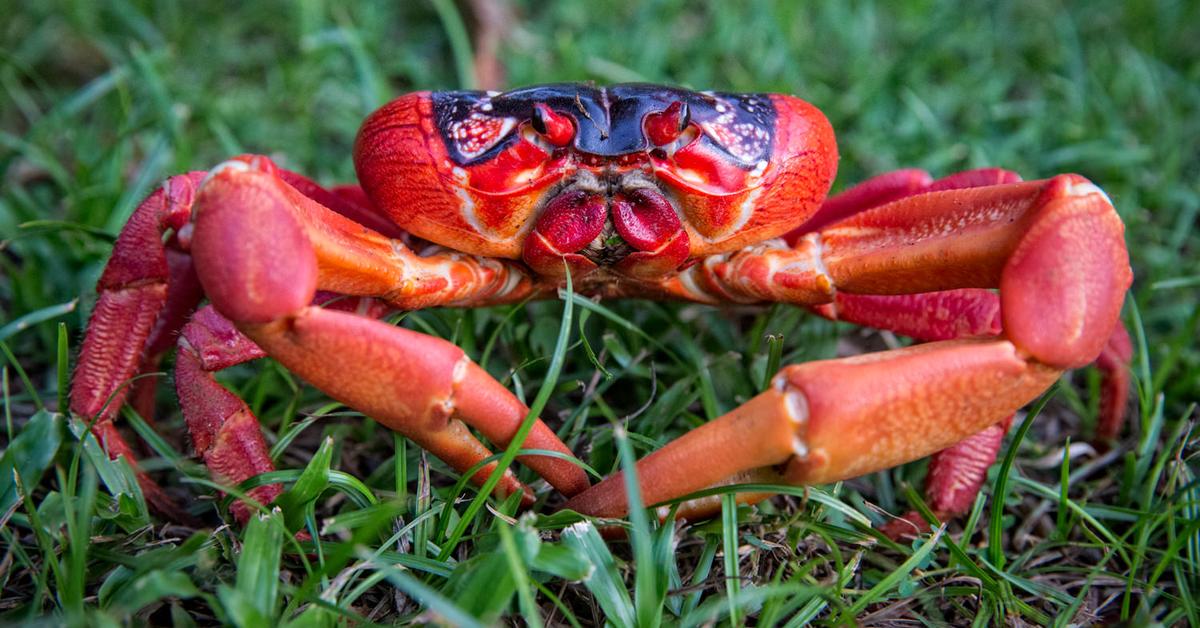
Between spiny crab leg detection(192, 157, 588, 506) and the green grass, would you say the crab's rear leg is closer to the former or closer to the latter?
the green grass

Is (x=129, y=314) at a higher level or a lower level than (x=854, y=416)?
higher

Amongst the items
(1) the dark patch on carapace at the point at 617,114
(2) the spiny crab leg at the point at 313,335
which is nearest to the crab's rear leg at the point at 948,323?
(1) the dark patch on carapace at the point at 617,114

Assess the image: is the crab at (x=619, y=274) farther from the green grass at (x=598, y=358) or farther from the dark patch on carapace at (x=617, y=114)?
the green grass at (x=598, y=358)

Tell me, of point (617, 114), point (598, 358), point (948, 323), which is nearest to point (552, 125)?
point (617, 114)

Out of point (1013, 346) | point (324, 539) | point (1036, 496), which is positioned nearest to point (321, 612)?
point (324, 539)

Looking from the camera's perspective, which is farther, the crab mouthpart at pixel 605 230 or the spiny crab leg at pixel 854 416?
the crab mouthpart at pixel 605 230

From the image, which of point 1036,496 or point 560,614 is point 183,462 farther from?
point 1036,496

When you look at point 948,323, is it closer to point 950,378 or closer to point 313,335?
point 950,378
